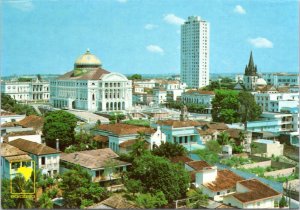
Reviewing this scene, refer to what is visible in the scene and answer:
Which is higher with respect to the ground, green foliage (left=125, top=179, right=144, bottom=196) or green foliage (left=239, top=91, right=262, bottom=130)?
green foliage (left=239, top=91, right=262, bottom=130)

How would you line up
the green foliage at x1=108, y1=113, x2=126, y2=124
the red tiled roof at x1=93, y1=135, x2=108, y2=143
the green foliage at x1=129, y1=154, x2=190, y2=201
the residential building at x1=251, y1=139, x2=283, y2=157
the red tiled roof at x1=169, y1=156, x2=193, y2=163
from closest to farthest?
the green foliage at x1=129, y1=154, x2=190, y2=201 < the red tiled roof at x1=169, y1=156, x2=193, y2=163 < the red tiled roof at x1=93, y1=135, x2=108, y2=143 < the residential building at x1=251, y1=139, x2=283, y2=157 < the green foliage at x1=108, y1=113, x2=126, y2=124

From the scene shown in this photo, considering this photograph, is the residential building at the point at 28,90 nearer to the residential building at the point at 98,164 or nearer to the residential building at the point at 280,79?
the residential building at the point at 280,79

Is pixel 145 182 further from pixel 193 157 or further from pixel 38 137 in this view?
pixel 38 137

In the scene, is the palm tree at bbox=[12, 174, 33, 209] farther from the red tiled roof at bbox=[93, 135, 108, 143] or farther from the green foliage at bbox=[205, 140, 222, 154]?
the green foliage at bbox=[205, 140, 222, 154]

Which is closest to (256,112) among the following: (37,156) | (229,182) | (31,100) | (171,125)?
(171,125)

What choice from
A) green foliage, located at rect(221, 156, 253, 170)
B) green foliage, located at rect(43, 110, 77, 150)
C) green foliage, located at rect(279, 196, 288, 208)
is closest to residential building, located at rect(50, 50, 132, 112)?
green foliage, located at rect(43, 110, 77, 150)

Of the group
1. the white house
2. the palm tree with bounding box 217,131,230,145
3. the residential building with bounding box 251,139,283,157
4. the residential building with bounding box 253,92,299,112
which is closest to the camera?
the white house

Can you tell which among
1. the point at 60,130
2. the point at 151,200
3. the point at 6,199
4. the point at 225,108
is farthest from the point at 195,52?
the point at 6,199
